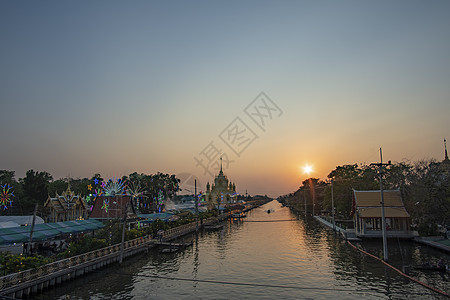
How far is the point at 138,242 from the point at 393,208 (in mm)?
41586

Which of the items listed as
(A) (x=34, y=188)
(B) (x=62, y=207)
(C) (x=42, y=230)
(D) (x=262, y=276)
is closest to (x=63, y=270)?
(C) (x=42, y=230)

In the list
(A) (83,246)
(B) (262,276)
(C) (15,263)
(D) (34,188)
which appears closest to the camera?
(C) (15,263)

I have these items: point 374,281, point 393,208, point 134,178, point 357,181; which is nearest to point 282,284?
point 374,281

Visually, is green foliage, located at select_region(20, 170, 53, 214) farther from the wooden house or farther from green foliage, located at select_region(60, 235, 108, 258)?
green foliage, located at select_region(60, 235, 108, 258)

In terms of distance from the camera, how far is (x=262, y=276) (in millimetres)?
31922

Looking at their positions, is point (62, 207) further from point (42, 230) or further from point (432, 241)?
point (432, 241)

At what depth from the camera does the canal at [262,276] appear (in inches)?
1029

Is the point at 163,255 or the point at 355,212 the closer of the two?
the point at 163,255

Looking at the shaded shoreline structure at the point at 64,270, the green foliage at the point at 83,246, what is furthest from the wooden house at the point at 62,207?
the green foliage at the point at 83,246

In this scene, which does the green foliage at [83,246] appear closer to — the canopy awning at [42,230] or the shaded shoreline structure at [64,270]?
the shaded shoreline structure at [64,270]

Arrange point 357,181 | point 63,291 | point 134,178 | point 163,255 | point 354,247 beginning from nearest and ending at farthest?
point 63,291 < point 163,255 < point 354,247 < point 357,181 < point 134,178

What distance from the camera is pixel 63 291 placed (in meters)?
26.7

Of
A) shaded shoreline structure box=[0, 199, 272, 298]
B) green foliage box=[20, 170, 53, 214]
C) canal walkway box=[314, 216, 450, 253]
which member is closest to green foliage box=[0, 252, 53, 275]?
shaded shoreline structure box=[0, 199, 272, 298]

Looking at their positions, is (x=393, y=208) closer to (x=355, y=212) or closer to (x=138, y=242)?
(x=355, y=212)
